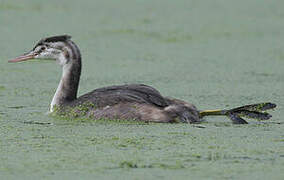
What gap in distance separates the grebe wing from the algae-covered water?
280 mm

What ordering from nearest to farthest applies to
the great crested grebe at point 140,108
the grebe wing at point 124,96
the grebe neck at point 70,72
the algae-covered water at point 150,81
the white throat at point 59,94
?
the algae-covered water at point 150,81, the great crested grebe at point 140,108, the grebe wing at point 124,96, the white throat at point 59,94, the grebe neck at point 70,72

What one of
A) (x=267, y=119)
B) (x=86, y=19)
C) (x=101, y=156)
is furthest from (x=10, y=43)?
(x=101, y=156)

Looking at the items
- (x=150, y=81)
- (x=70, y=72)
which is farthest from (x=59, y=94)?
(x=150, y=81)

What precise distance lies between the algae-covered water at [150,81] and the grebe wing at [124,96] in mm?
280

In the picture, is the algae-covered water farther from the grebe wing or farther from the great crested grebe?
the grebe wing

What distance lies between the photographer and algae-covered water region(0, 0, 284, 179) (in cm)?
611

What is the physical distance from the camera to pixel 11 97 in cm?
927

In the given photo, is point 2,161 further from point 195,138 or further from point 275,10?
point 275,10

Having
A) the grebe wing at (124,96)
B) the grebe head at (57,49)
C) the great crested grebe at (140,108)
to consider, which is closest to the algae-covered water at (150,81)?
the great crested grebe at (140,108)

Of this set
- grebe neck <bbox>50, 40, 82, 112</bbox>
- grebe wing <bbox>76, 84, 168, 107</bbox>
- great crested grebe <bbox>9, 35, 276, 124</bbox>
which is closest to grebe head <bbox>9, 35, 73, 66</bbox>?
grebe neck <bbox>50, 40, 82, 112</bbox>

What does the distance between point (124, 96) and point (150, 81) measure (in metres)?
2.50

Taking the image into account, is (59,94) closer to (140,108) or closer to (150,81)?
(140,108)

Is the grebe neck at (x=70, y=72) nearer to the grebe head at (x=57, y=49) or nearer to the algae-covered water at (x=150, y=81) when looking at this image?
the grebe head at (x=57, y=49)

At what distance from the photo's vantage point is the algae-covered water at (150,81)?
6109mm
